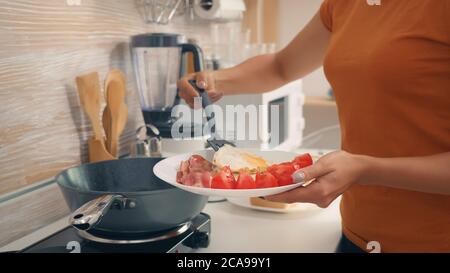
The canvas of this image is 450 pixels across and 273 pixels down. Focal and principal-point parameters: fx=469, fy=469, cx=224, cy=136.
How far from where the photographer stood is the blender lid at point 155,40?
115 centimetres

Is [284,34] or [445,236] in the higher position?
[284,34]

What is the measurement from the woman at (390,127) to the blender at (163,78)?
430 millimetres

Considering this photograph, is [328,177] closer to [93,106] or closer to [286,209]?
[286,209]

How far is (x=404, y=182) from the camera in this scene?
0.69 metres

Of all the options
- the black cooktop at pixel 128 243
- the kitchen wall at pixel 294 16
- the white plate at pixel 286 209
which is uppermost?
the kitchen wall at pixel 294 16

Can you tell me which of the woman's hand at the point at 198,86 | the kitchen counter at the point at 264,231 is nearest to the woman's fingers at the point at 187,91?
the woman's hand at the point at 198,86

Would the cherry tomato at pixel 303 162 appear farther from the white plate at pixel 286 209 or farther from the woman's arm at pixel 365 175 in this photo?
the white plate at pixel 286 209

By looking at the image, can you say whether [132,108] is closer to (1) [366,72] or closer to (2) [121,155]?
A: (2) [121,155]

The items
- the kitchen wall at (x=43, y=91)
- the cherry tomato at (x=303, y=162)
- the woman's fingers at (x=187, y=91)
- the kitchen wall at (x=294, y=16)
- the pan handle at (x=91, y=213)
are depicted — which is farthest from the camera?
the kitchen wall at (x=294, y=16)

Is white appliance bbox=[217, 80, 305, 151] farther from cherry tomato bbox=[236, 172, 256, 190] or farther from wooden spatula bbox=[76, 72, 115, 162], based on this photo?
cherry tomato bbox=[236, 172, 256, 190]

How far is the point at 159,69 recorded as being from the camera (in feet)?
4.07

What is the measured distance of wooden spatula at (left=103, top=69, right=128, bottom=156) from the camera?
1.06 metres

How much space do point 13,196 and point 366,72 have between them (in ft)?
2.12
